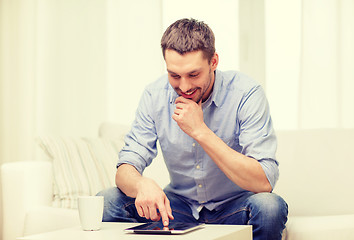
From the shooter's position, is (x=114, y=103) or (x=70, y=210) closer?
(x=70, y=210)

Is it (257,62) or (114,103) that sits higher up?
(257,62)

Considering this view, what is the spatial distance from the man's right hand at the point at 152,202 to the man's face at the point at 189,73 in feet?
1.20

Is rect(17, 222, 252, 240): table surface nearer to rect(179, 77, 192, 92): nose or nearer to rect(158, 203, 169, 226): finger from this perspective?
rect(158, 203, 169, 226): finger

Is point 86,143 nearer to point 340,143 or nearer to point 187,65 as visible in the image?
point 187,65

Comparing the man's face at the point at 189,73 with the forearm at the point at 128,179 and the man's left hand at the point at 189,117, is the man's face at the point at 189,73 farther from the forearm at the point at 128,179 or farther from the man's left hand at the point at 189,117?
the forearm at the point at 128,179

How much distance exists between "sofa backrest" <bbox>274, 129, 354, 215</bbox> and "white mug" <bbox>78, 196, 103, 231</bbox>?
1.11 meters

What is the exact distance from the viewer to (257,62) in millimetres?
3383

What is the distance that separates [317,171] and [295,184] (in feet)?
0.38

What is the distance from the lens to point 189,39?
5.72ft

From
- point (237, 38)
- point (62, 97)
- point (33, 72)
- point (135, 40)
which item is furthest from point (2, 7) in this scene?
point (237, 38)

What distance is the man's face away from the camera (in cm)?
171

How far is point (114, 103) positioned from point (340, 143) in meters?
1.77

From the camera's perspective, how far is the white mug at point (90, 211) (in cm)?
138

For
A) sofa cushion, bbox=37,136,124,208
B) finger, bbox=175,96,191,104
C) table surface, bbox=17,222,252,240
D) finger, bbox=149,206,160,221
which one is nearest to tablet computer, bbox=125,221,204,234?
table surface, bbox=17,222,252,240
